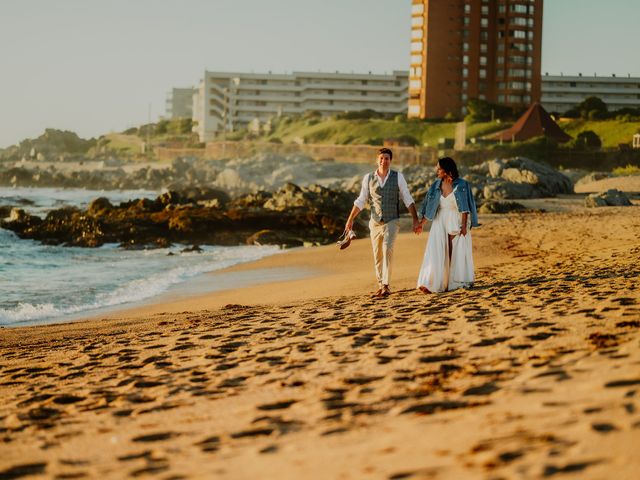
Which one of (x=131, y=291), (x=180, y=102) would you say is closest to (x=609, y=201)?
(x=131, y=291)

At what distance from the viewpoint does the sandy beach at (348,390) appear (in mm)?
4109

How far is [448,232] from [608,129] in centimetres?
6204

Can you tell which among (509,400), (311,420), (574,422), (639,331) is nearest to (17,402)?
(311,420)

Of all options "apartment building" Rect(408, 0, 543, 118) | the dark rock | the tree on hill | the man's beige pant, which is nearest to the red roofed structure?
"apartment building" Rect(408, 0, 543, 118)

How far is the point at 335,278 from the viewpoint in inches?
567

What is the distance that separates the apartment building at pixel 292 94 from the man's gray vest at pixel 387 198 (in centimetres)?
11635

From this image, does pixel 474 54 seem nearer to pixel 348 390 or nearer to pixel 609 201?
pixel 609 201

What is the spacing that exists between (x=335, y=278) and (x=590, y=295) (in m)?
6.29

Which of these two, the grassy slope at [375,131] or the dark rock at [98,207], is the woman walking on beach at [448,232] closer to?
the dark rock at [98,207]

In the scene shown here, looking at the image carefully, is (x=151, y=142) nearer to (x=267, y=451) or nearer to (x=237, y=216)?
(x=237, y=216)

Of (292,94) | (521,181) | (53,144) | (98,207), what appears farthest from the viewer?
(53,144)

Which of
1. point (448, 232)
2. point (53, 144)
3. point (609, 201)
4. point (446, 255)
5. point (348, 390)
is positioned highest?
point (53, 144)

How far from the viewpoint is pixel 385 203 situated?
10.4 m

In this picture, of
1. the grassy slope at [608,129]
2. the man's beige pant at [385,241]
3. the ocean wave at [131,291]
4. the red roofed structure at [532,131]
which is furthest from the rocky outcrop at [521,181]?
the grassy slope at [608,129]
